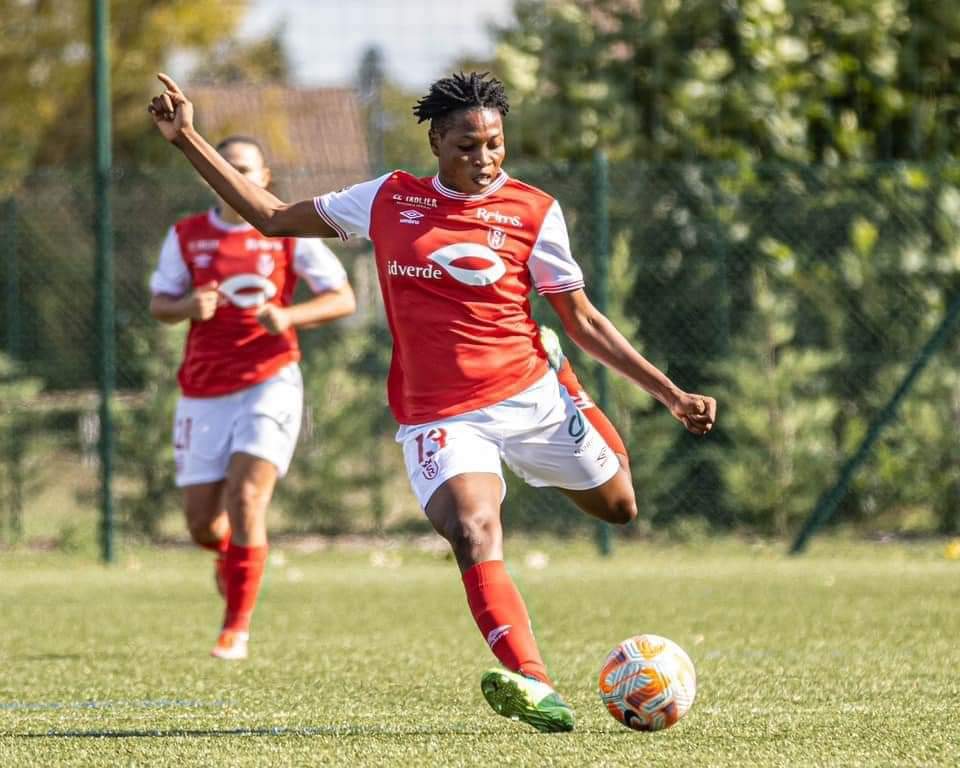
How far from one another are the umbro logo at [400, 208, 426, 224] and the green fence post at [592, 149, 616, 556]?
6.51m

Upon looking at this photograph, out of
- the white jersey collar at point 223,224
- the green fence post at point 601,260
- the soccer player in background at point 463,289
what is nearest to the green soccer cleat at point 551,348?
the soccer player in background at point 463,289

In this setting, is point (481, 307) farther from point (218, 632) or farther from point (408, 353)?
point (218, 632)

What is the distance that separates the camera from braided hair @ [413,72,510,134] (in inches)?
224

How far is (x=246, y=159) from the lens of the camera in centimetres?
775

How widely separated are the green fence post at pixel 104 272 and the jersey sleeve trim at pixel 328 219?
6607 mm

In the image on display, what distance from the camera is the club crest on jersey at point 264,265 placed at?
8148mm

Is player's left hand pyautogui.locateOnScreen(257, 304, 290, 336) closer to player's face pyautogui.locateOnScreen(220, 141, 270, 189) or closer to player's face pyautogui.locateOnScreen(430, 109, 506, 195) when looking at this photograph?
player's face pyautogui.locateOnScreen(220, 141, 270, 189)

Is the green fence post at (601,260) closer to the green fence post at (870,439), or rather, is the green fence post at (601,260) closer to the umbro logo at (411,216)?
the green fence post at (870,439)

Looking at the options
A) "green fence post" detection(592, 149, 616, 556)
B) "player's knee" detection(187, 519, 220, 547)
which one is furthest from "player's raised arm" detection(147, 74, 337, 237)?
"green fence post" detection(592, 149, 616, 556)

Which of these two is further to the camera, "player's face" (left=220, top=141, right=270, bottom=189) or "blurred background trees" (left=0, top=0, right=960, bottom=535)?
"blurred background trees" (left=0, top=0, right=960, bottom=535)

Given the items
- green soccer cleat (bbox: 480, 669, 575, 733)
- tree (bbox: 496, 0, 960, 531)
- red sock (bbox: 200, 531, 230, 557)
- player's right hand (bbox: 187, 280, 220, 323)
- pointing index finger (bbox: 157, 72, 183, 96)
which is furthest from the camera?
tree (bbox: 496, 0, 960, 531)

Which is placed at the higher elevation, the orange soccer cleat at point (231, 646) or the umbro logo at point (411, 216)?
the umbro logo at point (411, 216)

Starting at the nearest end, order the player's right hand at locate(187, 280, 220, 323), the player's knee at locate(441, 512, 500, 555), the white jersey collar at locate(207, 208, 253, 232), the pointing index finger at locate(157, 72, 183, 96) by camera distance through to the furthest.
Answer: the player's knee at locate(441, 512, 500, 555), the pointing index finger at locate(157, 72, 183, 96), the player's right hand at locate(187, 280, 220, 323), the white jersey collar at locate(207, 208, 253, 232)

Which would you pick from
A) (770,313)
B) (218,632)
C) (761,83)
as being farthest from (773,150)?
(218,632)
